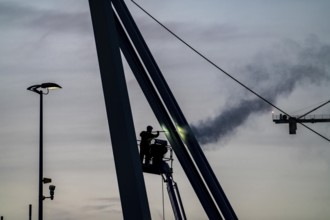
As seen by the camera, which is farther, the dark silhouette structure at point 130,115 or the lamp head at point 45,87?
the lamp head at point 45,87

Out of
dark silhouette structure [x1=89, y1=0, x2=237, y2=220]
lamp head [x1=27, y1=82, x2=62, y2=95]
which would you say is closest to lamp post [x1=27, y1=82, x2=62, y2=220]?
lamp head [x1=27, y1=82, x2=62, y2=95]

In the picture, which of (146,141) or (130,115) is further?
(146,141)

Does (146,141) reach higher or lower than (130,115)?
higher

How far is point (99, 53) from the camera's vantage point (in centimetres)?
1234

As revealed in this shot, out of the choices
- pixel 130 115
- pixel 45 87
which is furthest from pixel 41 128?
pixel 130 115

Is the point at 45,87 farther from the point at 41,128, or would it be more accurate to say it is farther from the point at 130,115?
the point at 130,115

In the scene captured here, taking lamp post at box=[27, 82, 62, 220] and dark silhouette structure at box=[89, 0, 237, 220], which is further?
lamp post at box=[27, 82, 62, 220]

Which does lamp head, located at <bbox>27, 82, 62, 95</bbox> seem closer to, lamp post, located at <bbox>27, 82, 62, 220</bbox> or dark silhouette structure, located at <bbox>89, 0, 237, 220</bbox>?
lamp post, located at <bbox>27, 82, 62, 220</bbox>

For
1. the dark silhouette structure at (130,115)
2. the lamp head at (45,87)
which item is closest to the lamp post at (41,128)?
the lamp head at (45,87)

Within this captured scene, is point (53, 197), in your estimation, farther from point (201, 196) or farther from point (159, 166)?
point (201, 196)

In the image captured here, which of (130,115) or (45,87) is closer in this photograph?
(130,115)

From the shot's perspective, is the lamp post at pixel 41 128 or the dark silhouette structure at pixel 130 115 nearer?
the dark silhouette structure at pixel 130 115

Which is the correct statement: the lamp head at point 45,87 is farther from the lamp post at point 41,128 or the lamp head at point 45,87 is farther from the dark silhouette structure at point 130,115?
the dark silhouette structure at point 130,115

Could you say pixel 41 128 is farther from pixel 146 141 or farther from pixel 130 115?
pixel 130 115
